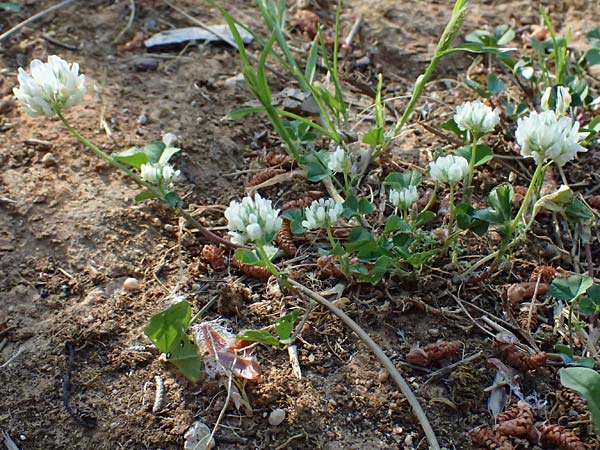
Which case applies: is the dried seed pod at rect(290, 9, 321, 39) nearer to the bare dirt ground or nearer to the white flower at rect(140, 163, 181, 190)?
the bare dirt ground

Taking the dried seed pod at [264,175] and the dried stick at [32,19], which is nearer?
the dried seed pod at [264,175]

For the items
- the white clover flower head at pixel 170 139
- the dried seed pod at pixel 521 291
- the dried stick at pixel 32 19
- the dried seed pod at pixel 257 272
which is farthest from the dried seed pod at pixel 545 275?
the dried stick at pixel 32 19

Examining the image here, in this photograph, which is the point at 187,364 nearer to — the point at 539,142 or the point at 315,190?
the point at 315,190

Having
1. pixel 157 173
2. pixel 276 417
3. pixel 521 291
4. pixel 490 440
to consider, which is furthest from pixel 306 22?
pixel 490 440

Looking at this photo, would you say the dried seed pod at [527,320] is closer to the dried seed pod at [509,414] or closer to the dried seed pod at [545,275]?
the dried seed pod at [545,275]

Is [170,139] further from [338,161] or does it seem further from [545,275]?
[545,275]

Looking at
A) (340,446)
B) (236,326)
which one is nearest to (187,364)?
(236,326)
